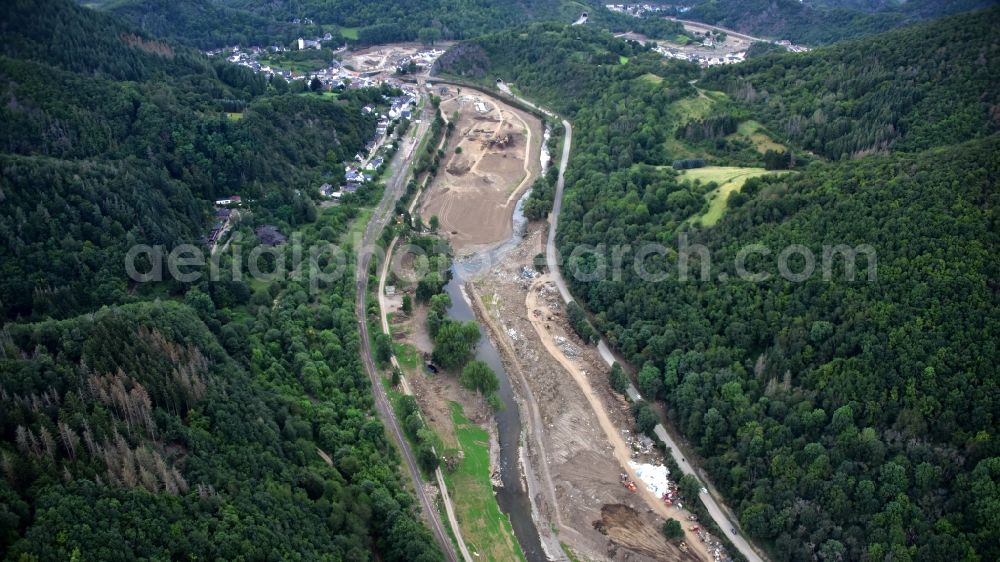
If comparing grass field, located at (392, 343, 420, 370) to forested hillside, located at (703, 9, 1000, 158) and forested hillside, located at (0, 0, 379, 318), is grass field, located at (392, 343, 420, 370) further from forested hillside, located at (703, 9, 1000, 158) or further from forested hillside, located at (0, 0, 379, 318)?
forested hillside, located at (703, 9, 1000, 158)

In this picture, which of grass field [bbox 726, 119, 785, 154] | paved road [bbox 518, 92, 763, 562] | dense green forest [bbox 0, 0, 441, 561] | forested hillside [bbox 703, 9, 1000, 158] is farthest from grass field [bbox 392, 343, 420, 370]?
forested hillside [bbox 703, 9, 1000, 158]

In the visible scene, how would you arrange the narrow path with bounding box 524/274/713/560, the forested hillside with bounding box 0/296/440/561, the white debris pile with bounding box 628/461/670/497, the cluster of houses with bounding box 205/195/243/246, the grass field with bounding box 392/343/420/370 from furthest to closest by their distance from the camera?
the cluster of houses with bounding box 205/195/243/246 → the grass field with bounding box 392/343/420/370 → the white debris pile with bounding box 628/461/670/497 → the narrow path with bounding box 524/274/713/560 → the forested hillside with bounding box 0/296/440/561

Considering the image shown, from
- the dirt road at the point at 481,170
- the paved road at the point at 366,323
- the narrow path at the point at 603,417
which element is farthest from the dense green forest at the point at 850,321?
the paved road at the point at 366,323

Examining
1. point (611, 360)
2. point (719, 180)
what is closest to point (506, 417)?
point (611, 360)

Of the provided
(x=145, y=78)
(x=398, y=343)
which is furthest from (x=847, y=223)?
(x=145, y=78)

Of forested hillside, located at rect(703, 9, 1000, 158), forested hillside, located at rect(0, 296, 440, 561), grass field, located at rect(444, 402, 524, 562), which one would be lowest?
grass field, located at rect(444, 402, 524, 562)

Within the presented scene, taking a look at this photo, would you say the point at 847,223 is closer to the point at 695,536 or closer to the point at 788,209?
the point at 788,209
